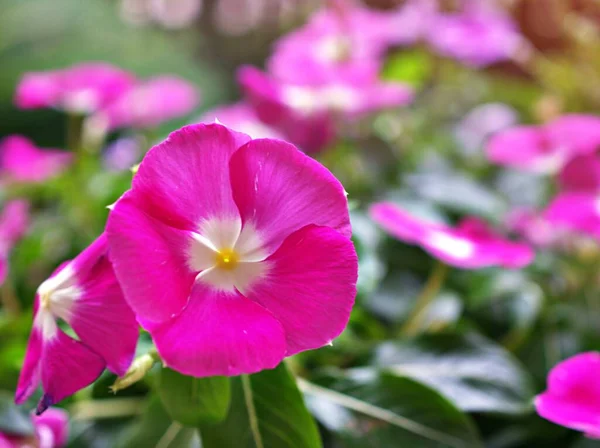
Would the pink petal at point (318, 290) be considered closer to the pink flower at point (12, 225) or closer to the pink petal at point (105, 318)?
the pink petal at point (105, 318)

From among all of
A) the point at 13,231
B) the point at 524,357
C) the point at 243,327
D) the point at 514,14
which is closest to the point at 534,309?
the point at 524,357

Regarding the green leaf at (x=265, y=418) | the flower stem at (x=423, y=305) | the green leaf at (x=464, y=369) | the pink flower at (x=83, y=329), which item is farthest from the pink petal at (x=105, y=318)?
the flower stem at (x=423, y=305)

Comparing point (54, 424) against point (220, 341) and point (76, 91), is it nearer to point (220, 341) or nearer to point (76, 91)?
point (220, 341)

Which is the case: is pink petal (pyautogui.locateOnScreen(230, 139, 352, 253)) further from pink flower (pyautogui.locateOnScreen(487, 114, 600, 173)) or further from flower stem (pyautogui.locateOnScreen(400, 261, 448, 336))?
pink flower (pyautogui.locateOnScreen(487, 114, 600, 173))

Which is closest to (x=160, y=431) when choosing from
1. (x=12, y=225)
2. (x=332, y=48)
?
(x=12, y=225)

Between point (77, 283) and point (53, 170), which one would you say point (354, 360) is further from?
point (53, 170)
